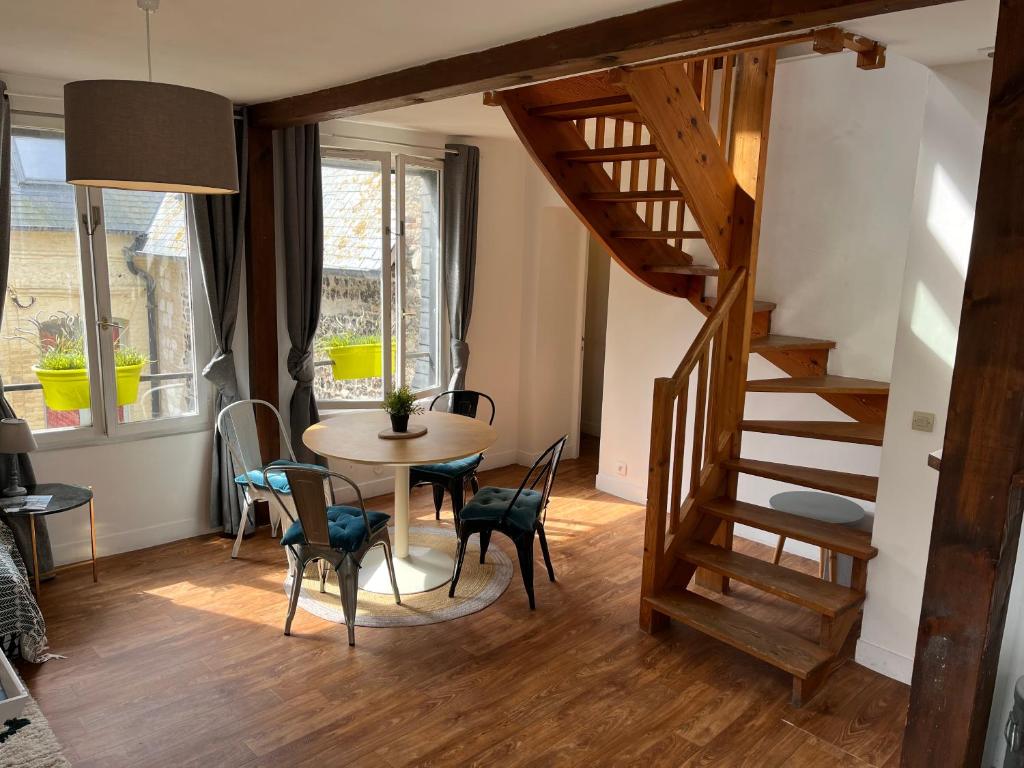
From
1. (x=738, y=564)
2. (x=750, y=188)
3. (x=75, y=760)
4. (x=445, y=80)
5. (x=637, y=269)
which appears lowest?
(x=75, y=760)

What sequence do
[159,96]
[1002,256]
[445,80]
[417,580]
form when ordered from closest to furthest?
1. [1002,256]
2. [159,96]
3. [445,80]
4. [417,580]

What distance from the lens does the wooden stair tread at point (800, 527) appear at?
3.28m

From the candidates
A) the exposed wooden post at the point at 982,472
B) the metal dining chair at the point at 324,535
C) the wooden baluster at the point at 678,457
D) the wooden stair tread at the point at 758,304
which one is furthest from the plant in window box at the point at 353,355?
the exposed wooden post at the point at 982,472

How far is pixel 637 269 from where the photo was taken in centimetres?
432

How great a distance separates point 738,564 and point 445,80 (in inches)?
98.3

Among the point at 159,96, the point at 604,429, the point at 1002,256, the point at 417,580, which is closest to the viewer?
the point at 1002,256

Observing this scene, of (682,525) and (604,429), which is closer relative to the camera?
(682,525)

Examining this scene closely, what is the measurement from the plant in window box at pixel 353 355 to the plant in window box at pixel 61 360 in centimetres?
147

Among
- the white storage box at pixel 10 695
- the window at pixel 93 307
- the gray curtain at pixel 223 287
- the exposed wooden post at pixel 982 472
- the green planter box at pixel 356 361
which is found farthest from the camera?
the green planter box at pixel 356 361

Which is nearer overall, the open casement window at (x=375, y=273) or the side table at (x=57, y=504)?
the side table at (x=57, y=504)

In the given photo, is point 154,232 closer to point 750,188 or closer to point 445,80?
point 445,80

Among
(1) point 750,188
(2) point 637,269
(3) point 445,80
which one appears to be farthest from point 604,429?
(3) point 445,80

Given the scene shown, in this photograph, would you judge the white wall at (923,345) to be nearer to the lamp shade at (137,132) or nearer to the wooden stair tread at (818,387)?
the wooden stair tread at (818,387)

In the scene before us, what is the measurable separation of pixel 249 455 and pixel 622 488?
260cm
